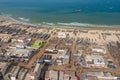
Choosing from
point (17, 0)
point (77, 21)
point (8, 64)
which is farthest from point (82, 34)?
point (17, 0)

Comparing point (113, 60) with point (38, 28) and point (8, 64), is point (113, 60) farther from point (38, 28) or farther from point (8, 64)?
point (38, 28)

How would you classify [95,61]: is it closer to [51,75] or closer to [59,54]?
[59,54]

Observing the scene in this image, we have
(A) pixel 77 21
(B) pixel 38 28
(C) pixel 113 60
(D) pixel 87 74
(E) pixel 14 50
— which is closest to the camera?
(D) pixel 87 74

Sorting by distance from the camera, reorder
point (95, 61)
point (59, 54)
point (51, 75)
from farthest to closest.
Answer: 1. point (59, 54)
2. point (95, 61)
3. point (51, 75)

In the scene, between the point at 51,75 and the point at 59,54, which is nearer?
the point at 51,75

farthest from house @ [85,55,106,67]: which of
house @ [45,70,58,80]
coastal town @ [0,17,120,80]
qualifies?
house @ [45,70,58,80]

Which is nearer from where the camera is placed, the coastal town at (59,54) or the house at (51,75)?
the house at (51,75)

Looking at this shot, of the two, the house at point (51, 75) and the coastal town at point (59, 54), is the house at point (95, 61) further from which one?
the house at point (51, 75)

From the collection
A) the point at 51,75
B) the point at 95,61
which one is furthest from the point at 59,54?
the point at 51,75

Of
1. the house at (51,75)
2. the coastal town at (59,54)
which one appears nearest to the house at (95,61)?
the coastal town at (59,54)
